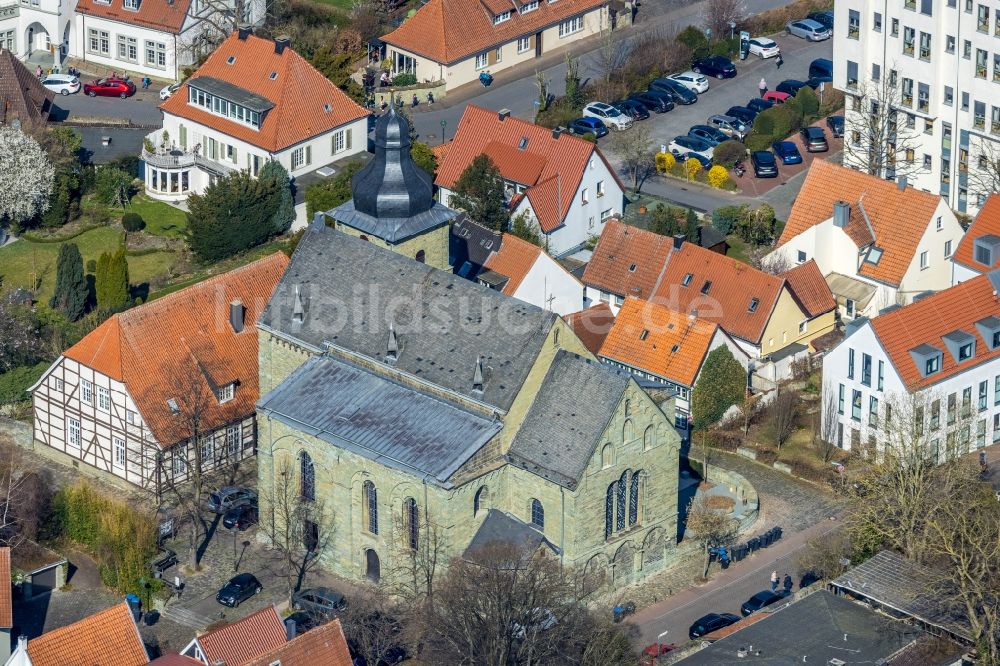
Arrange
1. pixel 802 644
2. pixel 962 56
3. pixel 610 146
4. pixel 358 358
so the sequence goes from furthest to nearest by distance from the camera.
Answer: pixel 610 146
pixel 962 56
pixel 358 358
pixel 802 644

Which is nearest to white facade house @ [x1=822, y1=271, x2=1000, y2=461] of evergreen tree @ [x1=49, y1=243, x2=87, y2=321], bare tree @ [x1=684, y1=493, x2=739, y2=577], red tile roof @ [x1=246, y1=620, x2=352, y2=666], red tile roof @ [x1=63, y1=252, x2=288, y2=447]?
bare tree @ [x1=684, y1=493, x2=739, y2=577]

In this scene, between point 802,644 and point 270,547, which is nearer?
point 802,644

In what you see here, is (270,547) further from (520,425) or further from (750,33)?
(750,33)

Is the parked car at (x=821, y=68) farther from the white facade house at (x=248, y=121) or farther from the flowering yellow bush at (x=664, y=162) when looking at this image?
the white facade house at (x=248, y=121)

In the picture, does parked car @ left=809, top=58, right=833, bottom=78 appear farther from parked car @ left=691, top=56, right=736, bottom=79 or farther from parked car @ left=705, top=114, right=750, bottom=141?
parked car @ left=705, top=114, right=750, bottom=141

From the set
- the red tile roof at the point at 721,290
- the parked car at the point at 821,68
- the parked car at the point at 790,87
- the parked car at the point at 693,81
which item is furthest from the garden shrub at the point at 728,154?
the red tile roof at the point at 721,290

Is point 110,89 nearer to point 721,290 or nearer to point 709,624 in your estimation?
point 721,290

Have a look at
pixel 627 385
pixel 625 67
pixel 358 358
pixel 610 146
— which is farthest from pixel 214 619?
pixel 625 67
